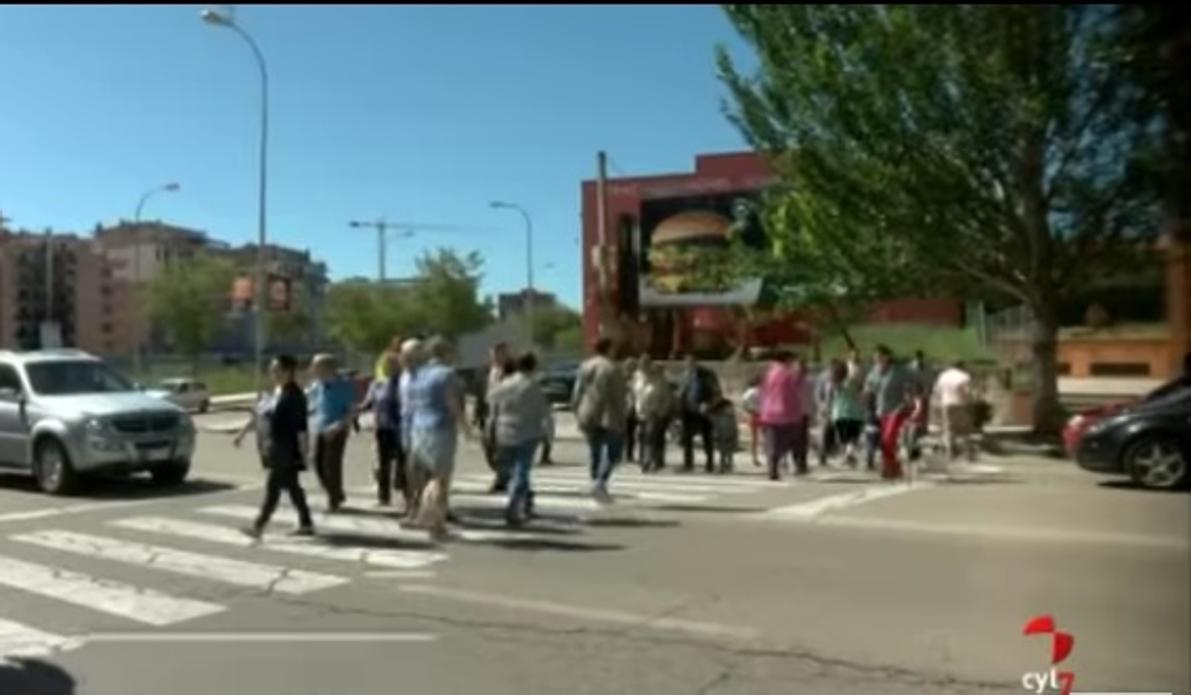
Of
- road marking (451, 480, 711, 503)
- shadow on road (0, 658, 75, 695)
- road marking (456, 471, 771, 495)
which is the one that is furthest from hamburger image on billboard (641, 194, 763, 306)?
shadow on road (0, 658, 75, 695)

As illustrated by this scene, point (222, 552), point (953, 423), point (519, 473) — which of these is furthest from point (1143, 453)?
point (222, 552)

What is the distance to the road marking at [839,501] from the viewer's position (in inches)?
480

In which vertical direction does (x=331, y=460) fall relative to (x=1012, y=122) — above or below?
below

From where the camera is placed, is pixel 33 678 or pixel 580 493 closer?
pixel 33 678

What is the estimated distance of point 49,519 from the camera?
12.8 m

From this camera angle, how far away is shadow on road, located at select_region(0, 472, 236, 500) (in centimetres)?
1488

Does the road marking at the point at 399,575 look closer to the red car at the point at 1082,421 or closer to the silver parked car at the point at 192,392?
the red car at the point at 1082,421

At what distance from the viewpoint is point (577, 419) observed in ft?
43.1

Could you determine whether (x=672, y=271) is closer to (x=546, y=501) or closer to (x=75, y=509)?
(x=546, y=501)

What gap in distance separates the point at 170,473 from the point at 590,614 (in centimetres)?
995

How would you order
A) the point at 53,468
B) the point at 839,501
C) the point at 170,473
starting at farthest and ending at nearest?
the point at 170,473
the point at 53,468
the point at 839,501

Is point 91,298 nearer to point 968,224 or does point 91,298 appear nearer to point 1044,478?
point 1044,478

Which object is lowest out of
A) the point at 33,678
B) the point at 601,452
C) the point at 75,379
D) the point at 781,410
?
the point at 33,678

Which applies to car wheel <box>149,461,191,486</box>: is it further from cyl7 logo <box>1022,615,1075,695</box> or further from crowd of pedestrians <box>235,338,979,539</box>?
cyl7 logo <box>1022,615,1075,695</box>
